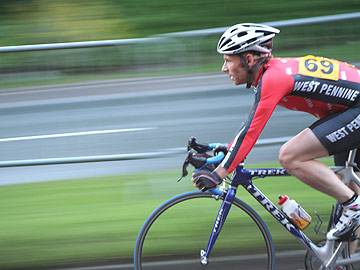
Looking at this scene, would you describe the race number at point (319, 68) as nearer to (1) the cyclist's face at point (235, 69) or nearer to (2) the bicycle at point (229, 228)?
(1) the cyclist's face at point (235, 69)

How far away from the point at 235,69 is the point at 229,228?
116cm

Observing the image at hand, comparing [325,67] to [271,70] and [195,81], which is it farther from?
[195,81]

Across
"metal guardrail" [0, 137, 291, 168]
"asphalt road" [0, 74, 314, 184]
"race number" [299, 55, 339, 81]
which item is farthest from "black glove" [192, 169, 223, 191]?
"asphalt road" [0, 74, 314, 184]

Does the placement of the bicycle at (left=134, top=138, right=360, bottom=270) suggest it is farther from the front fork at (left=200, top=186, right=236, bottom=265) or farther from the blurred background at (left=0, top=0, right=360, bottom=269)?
the blurred background at (left=0, top=0, right=360, bottom=269)

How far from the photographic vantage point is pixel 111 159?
6.23 meters

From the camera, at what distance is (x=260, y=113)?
4102 millimetres

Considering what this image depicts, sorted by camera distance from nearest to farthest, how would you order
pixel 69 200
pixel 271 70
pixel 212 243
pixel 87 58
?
pixel 271 70 → pixel 212 243 → pixel 69 200 → pixel 87 58

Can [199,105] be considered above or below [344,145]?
below

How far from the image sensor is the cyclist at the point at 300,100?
4137 millimetres

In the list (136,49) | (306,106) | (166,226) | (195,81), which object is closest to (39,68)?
(136,49)

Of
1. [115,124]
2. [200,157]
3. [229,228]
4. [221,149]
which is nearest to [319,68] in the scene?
[221,149]

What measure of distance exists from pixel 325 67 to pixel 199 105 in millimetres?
2277

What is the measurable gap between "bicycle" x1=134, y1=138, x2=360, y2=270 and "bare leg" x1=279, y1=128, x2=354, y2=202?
154 millimetres

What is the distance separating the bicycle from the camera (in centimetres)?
447
